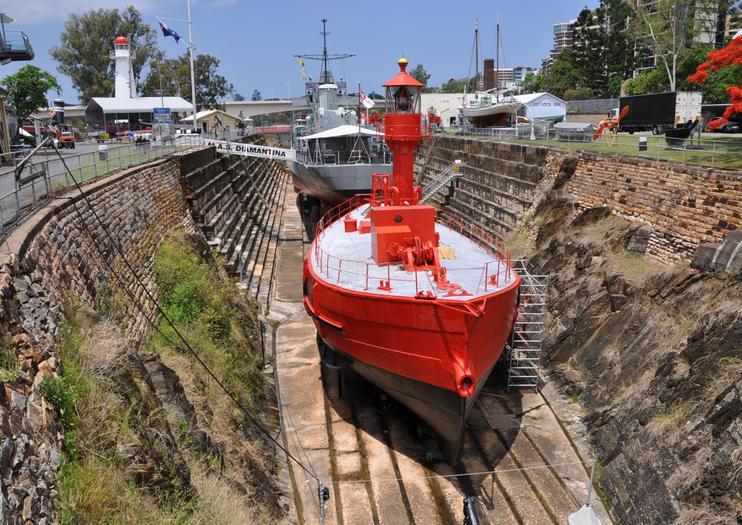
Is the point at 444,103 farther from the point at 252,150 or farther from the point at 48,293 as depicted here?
the point at 48,293

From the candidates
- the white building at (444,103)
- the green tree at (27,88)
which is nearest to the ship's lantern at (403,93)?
the green tree at (27,88)

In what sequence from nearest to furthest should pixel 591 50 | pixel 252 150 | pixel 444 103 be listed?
1. pixel 252 150
2. pixel 591 50
3. pixel 444 103

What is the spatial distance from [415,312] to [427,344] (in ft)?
2.09

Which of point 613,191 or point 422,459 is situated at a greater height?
point 613,191

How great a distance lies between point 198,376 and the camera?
10984 millimetres

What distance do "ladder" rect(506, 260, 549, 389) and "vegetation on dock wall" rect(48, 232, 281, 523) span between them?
241 inches

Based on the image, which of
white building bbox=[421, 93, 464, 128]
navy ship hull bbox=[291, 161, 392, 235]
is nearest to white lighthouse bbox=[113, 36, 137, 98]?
white building bbox=[421, 93, 464, 128]

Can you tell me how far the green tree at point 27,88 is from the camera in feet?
106

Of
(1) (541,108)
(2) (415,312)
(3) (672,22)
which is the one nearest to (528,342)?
(2) (415,312)

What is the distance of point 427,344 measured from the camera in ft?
34.4

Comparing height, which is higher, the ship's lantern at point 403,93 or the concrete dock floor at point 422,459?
the ship's lantern at point 403,93

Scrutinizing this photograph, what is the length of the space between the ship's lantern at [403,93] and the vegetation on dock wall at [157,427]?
7303 millimetres

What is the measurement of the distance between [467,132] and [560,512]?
29.7m

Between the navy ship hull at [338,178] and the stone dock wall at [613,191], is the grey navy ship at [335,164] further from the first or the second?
the stone dock wall at [613,191]
